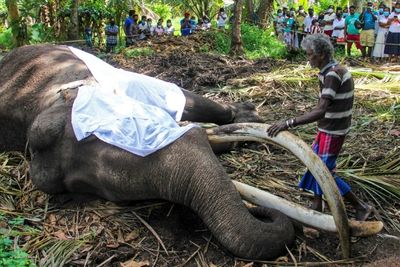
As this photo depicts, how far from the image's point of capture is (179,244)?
3.62 meters

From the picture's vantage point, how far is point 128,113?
390 centimetres

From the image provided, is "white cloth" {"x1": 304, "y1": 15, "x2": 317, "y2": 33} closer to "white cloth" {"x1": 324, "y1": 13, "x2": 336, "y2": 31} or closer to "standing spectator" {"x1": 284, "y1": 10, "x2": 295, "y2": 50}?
"standing spectator" {"x1": 284, "y1": 10, "x2": 295, "y2": 50}

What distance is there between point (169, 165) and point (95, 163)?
2.23ft

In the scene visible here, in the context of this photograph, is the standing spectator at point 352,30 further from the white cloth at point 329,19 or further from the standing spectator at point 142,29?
the standing spectator at point 142,29

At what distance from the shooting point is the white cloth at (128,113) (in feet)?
11.9

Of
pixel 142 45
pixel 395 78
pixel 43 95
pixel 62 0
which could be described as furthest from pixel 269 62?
pixel 62 0

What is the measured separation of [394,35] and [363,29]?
30.6 inches

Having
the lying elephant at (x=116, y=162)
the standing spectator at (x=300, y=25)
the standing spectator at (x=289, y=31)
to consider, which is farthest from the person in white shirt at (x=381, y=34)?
the lying elephant at (x=116, y=162)

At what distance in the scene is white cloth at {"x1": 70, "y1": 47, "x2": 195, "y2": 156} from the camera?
3.63 metres

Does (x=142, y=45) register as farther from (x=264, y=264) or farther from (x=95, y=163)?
(x=264, y=264)

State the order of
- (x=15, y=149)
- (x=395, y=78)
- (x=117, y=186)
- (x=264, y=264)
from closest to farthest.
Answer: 1. (x=264, y=264)
2. (x=117, y=186)
3. (x=15, y=149)
4. (x=395, y=78)

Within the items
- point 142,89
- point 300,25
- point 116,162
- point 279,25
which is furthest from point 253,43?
point 116,162

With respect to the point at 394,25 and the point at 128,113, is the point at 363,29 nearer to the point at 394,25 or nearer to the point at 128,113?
the point at 394,25

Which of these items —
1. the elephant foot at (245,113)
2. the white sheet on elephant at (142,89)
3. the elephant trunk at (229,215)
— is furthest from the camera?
the elephant foot at (245,113)
